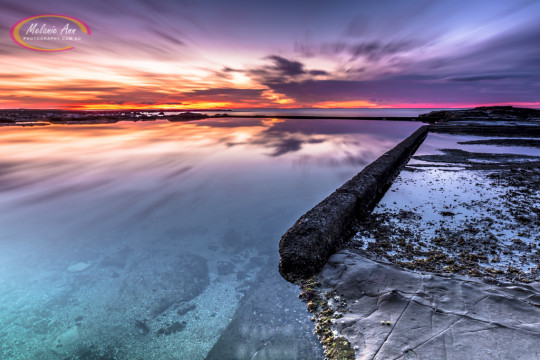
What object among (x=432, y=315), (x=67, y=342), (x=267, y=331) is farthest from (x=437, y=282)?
(x=67, y=342)

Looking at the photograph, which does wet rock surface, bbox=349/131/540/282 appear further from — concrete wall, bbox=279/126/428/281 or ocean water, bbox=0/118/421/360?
ocean water, bbox=0/118/421/360

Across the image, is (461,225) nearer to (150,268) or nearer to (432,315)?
(432,315)

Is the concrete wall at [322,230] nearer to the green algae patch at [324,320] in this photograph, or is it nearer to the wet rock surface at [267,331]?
the green algae patch at [324,320]

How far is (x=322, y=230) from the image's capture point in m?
5.77

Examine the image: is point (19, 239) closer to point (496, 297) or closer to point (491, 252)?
point (496, 297)

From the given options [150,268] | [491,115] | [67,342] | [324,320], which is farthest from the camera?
[491,115]

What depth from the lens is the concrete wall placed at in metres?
5.18

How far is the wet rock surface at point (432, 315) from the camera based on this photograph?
307 cm

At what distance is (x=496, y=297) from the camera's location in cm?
388

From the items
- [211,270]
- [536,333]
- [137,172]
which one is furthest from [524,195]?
[137,172]

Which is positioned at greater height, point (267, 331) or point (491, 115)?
point (491, 115)

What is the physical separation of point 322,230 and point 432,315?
259 cm

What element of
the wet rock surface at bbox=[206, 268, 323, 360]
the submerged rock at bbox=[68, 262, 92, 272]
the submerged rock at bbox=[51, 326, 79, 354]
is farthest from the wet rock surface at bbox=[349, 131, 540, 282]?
the submerged rock at bbox=[68, 262, 92, 272]

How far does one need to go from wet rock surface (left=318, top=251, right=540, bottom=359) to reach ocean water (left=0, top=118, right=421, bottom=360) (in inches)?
32.1
